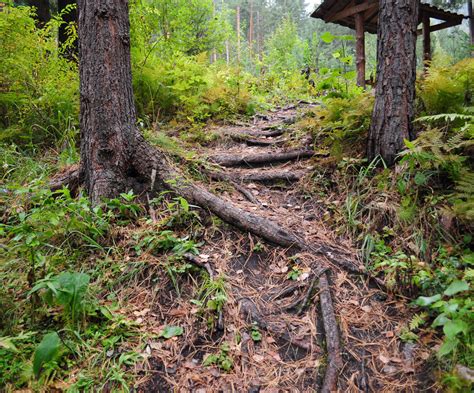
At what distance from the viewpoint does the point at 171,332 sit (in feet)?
7.07

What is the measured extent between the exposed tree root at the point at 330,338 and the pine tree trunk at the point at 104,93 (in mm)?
2038

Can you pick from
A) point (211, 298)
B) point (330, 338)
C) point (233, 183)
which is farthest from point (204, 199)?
point (330, 338)

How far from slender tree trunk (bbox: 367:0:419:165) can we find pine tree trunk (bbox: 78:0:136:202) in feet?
8.05

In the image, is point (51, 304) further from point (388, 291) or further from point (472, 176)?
point (472, 176)

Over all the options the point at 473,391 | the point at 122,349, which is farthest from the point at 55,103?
the point at 473,391

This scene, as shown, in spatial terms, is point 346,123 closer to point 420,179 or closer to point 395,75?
point 395,75

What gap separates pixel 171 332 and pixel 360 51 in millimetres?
8449

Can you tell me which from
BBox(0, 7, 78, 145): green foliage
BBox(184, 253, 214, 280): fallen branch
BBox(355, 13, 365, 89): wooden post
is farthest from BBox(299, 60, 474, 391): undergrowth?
BBox(355, 13, 365, 89): wooden post

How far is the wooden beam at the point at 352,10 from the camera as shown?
863 cm

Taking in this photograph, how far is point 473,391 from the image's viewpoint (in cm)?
155

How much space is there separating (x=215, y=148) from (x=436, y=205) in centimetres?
293

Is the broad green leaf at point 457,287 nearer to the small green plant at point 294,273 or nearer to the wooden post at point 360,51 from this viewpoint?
the small green plant at point 294,273

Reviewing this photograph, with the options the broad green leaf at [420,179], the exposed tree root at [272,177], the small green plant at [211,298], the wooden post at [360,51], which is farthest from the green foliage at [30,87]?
the wooden post at [360,51]

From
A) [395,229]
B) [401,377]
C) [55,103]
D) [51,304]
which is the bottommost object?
[401,377]
